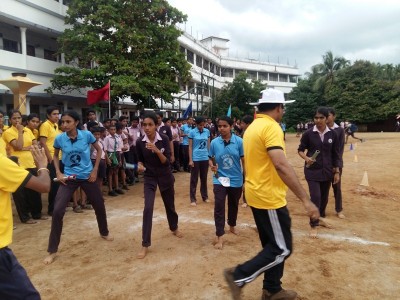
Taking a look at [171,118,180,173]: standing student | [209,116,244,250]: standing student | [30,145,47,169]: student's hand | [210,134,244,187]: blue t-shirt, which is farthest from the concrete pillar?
[30,145,47,169]: student's hand

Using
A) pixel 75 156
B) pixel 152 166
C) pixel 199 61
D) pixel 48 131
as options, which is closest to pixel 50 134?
pixel 48 131

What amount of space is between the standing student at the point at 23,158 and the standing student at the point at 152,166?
2247 millimetres

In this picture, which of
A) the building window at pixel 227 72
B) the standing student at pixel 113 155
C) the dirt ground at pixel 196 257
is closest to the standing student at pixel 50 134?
the dirt ground at pixel 196 257

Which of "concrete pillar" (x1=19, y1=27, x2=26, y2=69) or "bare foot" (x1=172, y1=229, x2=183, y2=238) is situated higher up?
"concrete pillar" (x1=19, y1=27, x2=26, y2=69)

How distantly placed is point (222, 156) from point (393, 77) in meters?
47.0

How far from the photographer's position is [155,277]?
145 inches

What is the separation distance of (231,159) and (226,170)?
180mm

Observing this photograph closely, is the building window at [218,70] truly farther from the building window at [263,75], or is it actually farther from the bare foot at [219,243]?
the bare foot at [219,243]

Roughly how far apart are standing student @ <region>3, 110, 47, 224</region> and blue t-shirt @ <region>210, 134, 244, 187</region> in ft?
10.5

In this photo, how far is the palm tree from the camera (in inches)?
1599

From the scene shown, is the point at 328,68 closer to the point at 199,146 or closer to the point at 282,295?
the point at 199,146

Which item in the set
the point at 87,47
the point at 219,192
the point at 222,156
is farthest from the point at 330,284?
the point at 87,47

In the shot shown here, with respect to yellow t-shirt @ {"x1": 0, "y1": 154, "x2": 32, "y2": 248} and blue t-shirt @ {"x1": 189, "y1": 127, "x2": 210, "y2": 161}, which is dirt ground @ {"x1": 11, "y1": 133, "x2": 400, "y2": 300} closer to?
blue t-shirt @ {"x1": 189, "y1": 127, "x2": 210, "y2": 161}

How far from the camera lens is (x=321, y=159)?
519cm
